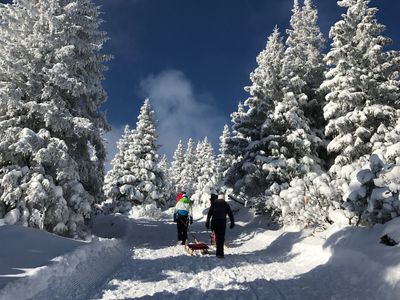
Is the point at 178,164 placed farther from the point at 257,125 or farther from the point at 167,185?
the point at 257,125

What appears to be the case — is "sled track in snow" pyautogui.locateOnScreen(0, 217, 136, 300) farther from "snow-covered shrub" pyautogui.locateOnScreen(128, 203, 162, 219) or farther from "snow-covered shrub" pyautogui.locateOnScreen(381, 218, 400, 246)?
"snow-covered shrub" pyautogui.locateOnScreen(128, 203, 162, 219)

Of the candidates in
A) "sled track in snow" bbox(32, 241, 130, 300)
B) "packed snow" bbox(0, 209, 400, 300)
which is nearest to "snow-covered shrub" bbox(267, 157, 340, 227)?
"packed snow" bbox(0, 209, 400, 300)

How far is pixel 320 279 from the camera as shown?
8.42 m

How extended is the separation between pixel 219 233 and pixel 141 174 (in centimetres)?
2547

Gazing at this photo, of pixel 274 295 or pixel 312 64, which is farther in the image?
pixel 312 64

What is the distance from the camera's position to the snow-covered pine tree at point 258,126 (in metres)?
23.3

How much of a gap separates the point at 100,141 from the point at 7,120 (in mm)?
4162

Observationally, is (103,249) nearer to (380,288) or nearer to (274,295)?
(274,295)

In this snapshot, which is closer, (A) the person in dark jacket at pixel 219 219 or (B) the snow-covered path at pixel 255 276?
(B) the snow-covered path at pixel 255 276

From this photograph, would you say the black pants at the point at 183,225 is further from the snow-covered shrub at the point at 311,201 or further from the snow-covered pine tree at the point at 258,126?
the snow-covered pine tree at the point at 258,126

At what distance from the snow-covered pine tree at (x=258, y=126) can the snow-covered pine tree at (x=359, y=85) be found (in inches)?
154

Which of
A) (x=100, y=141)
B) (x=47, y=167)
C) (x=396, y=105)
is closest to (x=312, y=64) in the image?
(x=396, y=105)

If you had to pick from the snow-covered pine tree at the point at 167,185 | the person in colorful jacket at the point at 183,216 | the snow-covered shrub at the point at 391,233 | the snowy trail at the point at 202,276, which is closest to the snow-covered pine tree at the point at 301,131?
the snowy trail at the point at 202,276

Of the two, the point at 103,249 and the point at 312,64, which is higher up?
the point at 312,64
